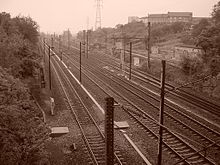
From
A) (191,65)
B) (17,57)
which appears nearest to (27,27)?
(17,57)

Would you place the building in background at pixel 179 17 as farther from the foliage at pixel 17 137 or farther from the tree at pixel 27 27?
the foliage at pixel 17 137

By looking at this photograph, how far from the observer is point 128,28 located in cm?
11925

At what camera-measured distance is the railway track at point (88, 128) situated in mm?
14805

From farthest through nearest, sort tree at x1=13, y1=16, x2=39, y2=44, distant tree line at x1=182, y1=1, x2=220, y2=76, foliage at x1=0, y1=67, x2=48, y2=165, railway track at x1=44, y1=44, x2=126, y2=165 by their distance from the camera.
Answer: tree at x1=13, y1=16, x2=39, y2=44
distant tree line at x1=182, y1=1, x2=220, y2=76
railway track at x1=44, y1=44, x2=126, y2=165
foliage at x1=0, y1=67, x2=48, y2=165

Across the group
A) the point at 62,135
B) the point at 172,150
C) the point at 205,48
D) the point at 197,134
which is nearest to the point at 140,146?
the point at 172,150

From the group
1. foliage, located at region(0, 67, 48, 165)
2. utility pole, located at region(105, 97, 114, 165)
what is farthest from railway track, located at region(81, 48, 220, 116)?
utility pole, located at region(105, 97, 114, 165)

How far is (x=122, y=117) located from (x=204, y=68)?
1709cm

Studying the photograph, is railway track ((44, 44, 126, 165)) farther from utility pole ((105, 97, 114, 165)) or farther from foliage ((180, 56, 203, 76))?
foliage ((180, 56, 203, 76))

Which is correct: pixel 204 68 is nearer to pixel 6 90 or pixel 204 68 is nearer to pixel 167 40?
pixel 6 90

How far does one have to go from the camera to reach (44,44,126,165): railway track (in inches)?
583

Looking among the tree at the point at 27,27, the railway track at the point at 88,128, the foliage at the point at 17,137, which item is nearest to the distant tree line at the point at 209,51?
the railway track at the point at 88,128

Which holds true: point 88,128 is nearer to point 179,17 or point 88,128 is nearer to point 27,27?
point 27,27

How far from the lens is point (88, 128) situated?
1919 centimetres

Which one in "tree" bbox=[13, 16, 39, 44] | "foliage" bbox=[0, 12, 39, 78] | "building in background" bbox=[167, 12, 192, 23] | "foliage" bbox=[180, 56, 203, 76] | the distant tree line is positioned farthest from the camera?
"building in background" bbox=[167, 12, 192, 23]
